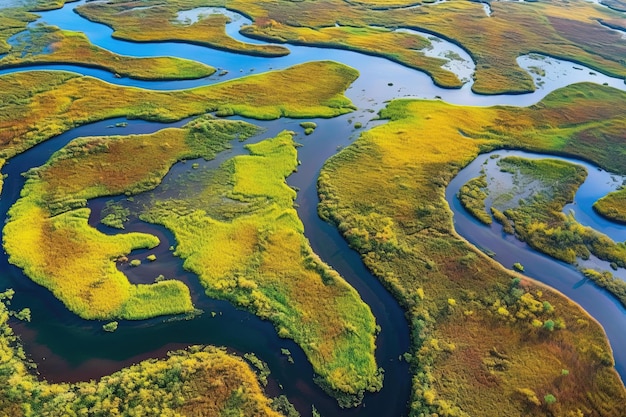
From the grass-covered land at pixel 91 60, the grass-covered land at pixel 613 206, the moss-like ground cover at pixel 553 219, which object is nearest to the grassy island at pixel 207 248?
the moss-like ground cover at pixel 553 219

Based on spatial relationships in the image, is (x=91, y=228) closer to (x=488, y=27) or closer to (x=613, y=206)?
(x=613, y=206)

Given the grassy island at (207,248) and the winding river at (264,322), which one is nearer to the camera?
the winding river at (264,322)

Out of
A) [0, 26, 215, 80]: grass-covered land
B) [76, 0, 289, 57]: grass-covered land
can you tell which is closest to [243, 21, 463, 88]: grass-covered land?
[76, 0, 289, 57]: grass-covered land

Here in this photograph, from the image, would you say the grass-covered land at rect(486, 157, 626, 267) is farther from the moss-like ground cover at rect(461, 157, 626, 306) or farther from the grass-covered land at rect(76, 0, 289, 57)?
the grass-covered land at rect(76, 0, 289, 57)

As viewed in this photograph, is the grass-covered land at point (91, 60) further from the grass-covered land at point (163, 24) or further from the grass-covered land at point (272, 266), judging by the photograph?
the grass-covered land at point (272, 266)

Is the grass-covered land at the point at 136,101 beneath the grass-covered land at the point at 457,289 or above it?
above

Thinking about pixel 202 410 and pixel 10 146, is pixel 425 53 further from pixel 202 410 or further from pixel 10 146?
pixel 202 410
